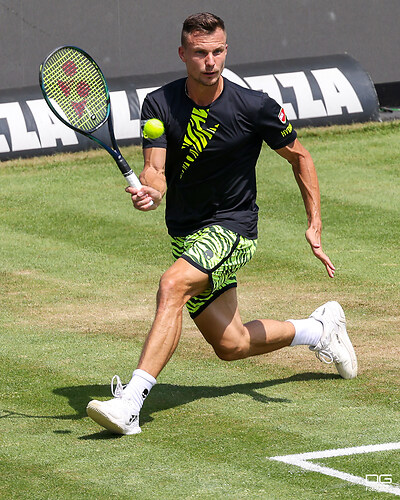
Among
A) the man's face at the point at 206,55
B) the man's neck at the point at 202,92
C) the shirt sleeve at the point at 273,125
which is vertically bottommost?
the shirt sleeve at the point at 273,125

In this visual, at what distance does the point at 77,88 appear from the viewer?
23.7ft

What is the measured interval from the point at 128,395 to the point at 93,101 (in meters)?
2.08

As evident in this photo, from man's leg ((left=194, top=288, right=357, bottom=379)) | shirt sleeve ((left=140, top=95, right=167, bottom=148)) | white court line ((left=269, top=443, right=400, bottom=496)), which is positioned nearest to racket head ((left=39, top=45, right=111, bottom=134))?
shirt sleeve ((left=140, top=95, right=167, bottom=148))

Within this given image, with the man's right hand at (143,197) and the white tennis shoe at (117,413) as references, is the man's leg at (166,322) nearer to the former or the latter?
the white tennis shoe at (117,413)

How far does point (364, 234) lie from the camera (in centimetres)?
1257

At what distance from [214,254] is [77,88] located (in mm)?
1551

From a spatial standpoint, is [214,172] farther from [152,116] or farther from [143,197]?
[143,197]

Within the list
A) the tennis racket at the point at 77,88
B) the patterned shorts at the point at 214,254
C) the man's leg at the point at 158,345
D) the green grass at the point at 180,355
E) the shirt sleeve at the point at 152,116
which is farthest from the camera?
the tennis racket at the point at 77,88

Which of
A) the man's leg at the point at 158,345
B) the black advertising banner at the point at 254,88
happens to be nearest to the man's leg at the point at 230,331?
the man's leg at the point at 158,345

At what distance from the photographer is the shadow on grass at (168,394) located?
6746mm

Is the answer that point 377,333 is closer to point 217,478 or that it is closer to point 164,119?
point 164,119

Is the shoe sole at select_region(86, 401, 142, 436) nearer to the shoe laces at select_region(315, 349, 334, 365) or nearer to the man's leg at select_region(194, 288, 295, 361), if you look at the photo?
the man's leg at select_region(194, 288, 295, 361)

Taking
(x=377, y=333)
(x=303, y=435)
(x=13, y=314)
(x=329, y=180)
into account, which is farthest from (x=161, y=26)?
(x=303, y=435)

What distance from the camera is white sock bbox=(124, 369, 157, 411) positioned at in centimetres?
615
